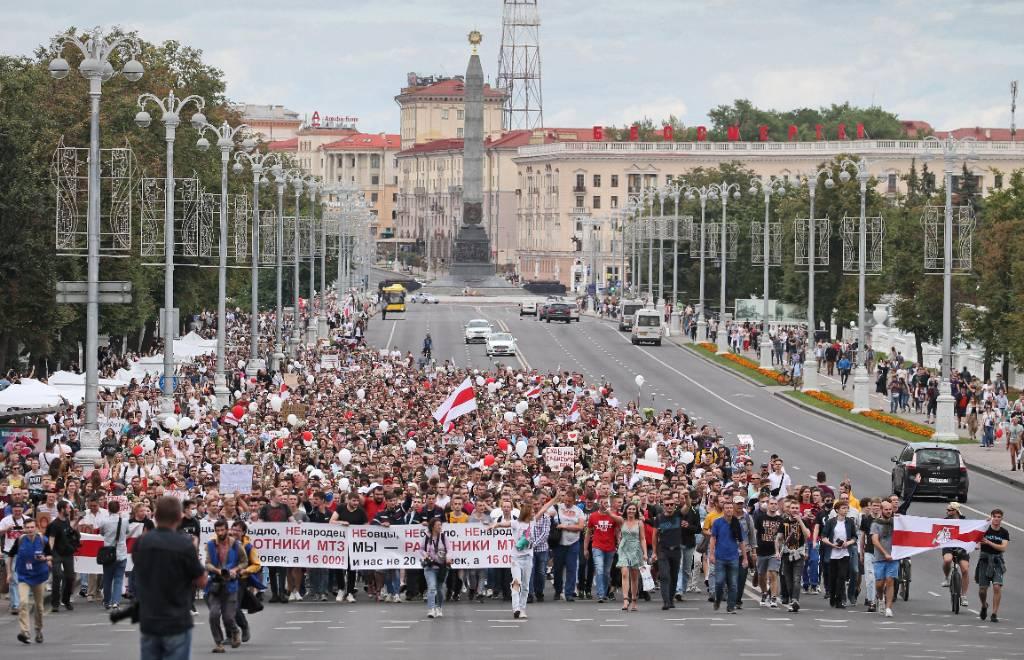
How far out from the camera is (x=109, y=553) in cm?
2264

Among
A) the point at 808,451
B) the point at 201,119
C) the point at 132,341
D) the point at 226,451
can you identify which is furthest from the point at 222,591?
the point at 132,341

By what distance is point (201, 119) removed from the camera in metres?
44.5

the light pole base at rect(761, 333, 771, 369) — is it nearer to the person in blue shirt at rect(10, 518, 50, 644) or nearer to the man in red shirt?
the man in red shirt

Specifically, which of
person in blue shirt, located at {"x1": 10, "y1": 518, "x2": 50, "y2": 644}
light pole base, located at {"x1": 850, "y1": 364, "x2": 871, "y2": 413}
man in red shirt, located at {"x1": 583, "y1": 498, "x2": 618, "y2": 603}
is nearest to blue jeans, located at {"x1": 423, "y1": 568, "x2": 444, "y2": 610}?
man in red shirt, located at {"x1": 583, "y1": 498, "x2": 618, "y2": 603}

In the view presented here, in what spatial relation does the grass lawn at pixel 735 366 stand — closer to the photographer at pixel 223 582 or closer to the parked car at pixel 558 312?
the parked car at pixel 558 312

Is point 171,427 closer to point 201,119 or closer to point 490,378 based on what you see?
point 201,119

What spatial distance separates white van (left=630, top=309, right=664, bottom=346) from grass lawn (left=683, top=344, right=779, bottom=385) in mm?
1438

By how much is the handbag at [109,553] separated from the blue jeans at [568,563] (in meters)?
5.27

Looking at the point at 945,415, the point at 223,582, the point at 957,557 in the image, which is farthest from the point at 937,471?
the point at 223,582

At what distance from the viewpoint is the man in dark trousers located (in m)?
13.5

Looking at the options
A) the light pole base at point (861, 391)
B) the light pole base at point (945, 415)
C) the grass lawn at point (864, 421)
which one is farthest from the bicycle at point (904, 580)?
the light pole base at point (861, 391)

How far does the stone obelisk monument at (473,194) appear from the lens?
165750mm

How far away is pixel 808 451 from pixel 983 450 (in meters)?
4.81

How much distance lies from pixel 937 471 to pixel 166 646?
28.0 meters
